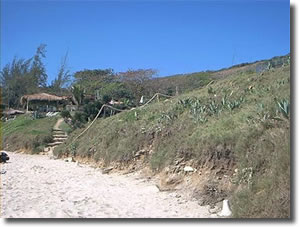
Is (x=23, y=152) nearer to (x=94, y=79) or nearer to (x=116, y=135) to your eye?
(x=116, y=135)

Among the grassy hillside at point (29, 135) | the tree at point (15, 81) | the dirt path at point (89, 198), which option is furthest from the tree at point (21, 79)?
the dirt path at point (89, 198)

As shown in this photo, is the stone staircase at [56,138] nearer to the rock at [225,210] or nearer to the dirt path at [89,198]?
the dirt path at [89,198]

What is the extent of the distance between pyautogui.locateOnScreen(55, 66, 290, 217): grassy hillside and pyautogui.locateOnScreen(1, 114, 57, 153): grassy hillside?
5597 mm

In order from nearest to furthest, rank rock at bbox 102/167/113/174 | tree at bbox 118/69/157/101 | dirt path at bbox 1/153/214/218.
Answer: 1. dirt path at bbox 1/153/214/218
2. rock at bbox 102/167/113/174
3. tree at bbox 118/69/157/101

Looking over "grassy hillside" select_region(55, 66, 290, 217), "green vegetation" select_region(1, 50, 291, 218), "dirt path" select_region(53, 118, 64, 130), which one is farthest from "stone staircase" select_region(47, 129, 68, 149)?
"grassy hillside" select_region(55, 66, 290, 217)

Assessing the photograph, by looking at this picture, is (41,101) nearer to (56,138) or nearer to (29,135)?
(29,135)

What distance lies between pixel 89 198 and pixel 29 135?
13.7 meters

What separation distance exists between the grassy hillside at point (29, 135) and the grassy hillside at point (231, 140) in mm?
5597

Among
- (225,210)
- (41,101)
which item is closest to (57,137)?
(41,101)

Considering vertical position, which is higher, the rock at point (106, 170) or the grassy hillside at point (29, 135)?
the grassy hillside at point (29, 135)

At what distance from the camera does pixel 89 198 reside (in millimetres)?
6551

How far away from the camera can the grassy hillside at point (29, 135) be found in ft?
60.6

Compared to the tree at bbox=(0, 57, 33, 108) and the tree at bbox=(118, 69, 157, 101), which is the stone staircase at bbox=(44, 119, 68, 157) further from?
the tree at bbox=(0, 57, 33, 108)

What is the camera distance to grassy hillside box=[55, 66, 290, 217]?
193 inches
